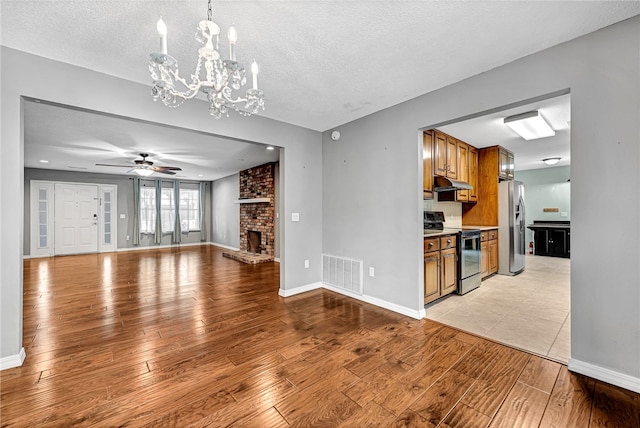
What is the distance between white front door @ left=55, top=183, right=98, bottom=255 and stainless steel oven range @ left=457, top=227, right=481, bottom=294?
32.7 feet

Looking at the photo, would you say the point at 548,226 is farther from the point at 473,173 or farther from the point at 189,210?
the point at 189,210

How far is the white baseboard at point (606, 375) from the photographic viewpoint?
5.99 ft

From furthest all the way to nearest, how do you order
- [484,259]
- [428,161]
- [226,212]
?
[226,212] → [484,259] → [428,161]

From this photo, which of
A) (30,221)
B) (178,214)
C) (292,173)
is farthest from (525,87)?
(30,221)

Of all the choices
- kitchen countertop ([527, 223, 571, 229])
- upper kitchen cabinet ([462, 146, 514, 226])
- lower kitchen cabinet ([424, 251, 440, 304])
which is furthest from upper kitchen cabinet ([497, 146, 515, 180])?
kitchen countertop ([527, 223, 571, 229])

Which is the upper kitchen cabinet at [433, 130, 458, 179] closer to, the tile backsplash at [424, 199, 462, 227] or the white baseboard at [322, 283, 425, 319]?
the tile backsplash at [424, 199, 462, 227]

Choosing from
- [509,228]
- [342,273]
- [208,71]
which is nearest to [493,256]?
[509,228]

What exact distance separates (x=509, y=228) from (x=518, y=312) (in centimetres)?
229

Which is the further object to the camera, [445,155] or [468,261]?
[445,155]

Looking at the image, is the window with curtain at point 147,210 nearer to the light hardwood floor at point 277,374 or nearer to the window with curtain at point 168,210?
the window with curtain at point 168,210

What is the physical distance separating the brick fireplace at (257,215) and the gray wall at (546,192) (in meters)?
7.59

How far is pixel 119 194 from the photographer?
8617 mm

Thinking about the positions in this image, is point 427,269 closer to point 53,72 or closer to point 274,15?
point 274,15

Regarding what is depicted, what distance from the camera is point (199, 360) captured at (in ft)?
7.34
